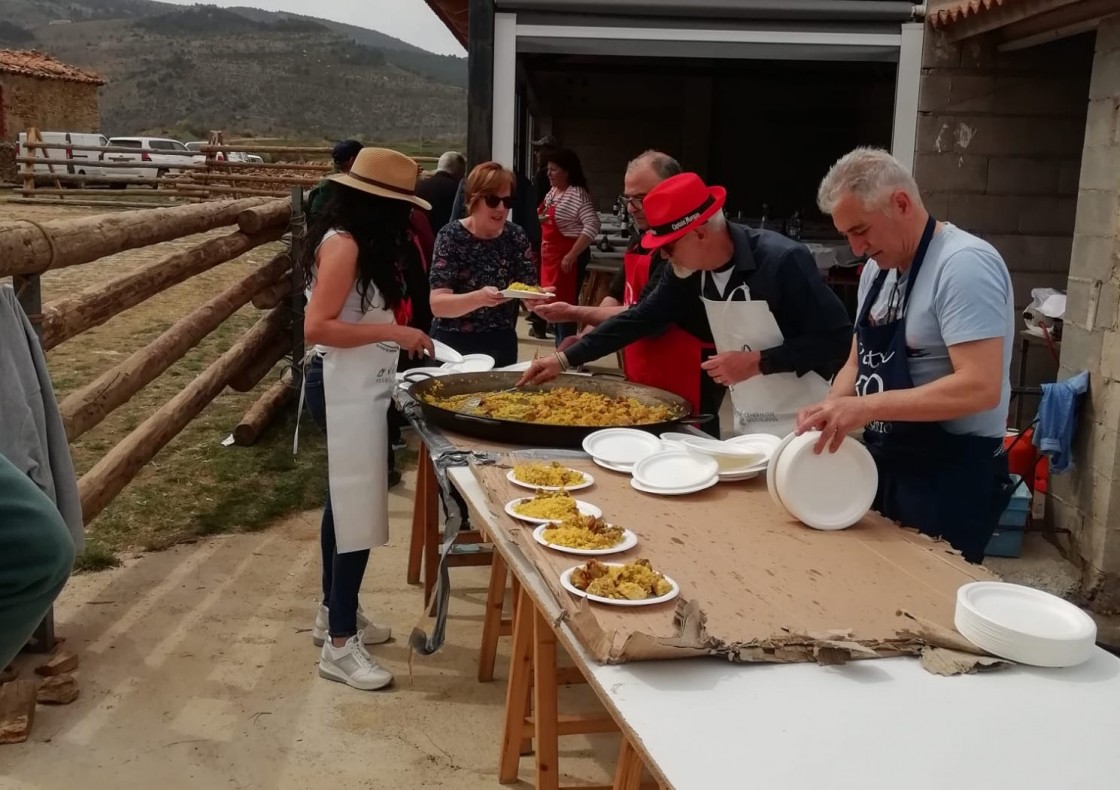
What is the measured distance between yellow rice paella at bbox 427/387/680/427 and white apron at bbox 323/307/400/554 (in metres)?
0.20

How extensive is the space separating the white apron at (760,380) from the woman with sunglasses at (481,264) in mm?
1383

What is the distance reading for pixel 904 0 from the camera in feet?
22.8

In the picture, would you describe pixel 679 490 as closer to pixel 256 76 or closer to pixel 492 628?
pixel 492 628

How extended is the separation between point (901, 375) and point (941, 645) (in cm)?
87

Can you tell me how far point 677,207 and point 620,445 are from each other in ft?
2.38

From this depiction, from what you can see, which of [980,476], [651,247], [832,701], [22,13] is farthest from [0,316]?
[22,13]

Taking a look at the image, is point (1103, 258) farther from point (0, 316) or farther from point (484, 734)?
point (0, 316)

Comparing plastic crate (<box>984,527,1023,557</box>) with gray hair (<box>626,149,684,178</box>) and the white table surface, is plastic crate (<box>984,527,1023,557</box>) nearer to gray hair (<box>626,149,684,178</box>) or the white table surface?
gray hair (<box>626,149,684,178</box>)

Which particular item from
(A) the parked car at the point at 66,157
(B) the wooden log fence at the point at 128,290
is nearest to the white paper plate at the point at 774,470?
(B) the wooden log fence at the point at 128,290

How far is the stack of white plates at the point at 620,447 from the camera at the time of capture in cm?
300

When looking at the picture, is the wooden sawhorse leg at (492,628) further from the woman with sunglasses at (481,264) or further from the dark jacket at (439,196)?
the dark jacket at (439,196)

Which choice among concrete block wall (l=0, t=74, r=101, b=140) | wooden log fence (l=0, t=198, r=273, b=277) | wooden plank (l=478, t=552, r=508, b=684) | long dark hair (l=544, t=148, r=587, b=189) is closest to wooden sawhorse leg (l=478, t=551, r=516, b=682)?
wooden plank (l=478, t=552, r=508, b=684)

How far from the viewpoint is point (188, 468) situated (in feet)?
21.8

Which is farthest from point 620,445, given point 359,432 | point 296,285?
point 296,285
